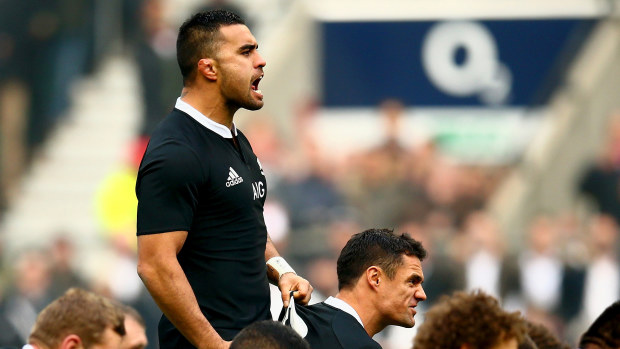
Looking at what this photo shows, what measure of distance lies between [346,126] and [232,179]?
1029cm

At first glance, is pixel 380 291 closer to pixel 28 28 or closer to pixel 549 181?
pixel 549 181

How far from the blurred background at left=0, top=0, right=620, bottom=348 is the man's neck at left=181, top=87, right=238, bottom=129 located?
8.28 meters

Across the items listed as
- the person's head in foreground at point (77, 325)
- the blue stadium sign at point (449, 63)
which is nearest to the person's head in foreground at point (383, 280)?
the person's head in foreground at point (77, 325)

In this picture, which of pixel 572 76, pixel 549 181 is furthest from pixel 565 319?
pixel 572 76

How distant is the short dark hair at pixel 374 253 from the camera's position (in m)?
4.87

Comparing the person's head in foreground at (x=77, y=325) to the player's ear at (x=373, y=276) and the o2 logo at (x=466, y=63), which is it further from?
the o2 logo at (x=466, y=63)

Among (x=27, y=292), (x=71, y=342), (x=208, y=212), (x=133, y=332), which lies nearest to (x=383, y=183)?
(x=27, y=292)

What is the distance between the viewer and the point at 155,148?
4.09m

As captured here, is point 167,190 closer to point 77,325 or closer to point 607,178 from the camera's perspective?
point 77,325

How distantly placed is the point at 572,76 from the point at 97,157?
619cm

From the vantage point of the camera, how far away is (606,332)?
5.02m

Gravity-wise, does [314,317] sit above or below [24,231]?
above

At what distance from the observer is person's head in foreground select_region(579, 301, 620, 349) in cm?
498

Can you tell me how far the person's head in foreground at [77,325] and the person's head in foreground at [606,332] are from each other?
2029mm
